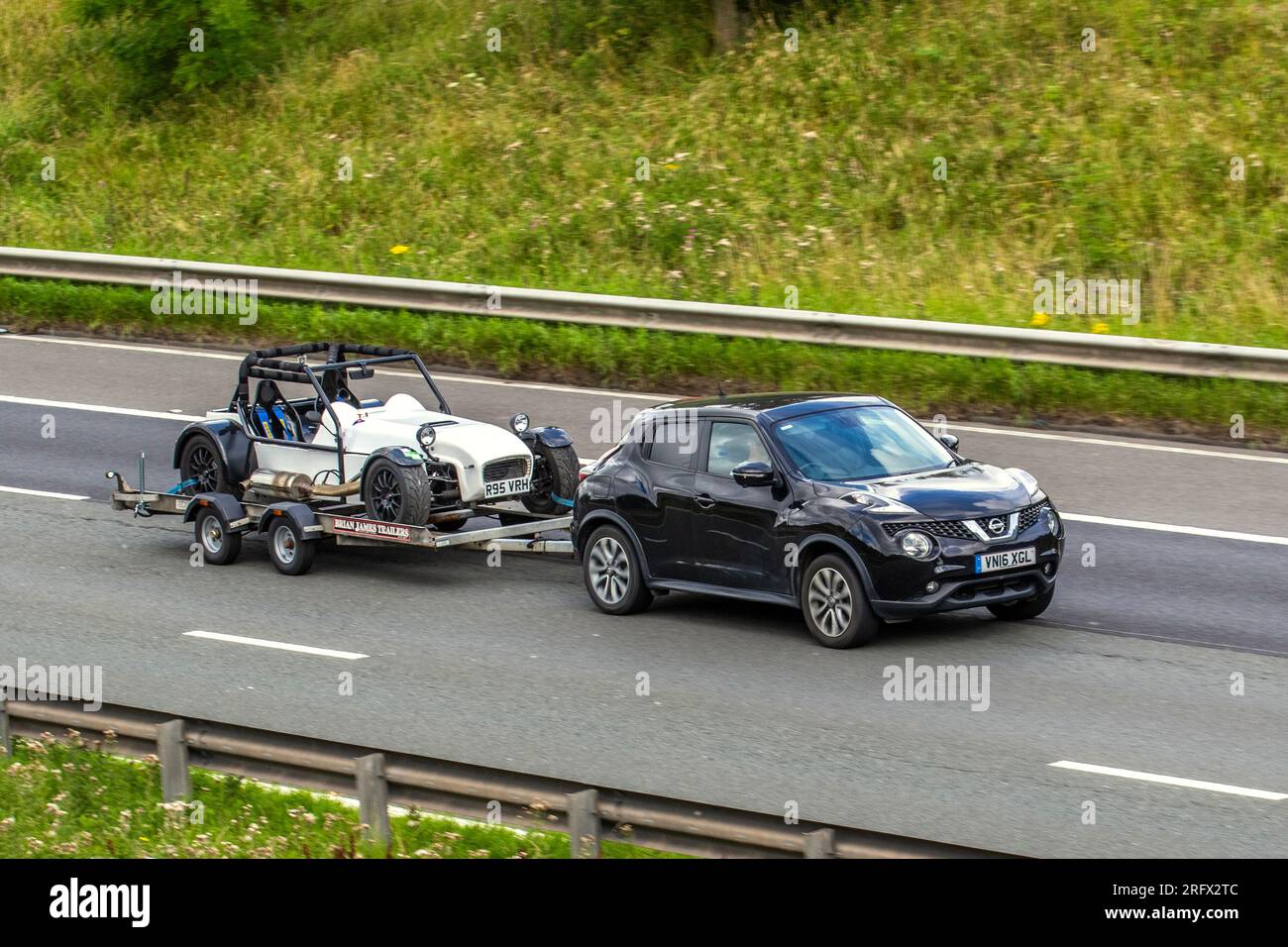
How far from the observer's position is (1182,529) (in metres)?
14.4

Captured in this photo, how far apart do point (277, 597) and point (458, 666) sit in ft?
8.27

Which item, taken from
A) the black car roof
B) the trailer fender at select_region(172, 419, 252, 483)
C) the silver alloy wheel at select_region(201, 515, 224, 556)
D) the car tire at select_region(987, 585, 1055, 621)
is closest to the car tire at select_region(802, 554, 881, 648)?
the car tire at select_region(987, 585, 1055, 621)

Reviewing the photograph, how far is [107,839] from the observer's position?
8.58 meters

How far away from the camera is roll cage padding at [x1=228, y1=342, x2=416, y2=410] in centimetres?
1481

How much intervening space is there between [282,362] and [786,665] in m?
5.41

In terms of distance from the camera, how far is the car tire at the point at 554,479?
14547 mm

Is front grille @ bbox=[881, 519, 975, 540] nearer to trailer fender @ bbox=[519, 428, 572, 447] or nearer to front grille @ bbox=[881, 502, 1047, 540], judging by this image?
front grille @ bbox=[881, 502, 1047, 540]

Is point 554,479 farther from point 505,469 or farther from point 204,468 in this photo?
point 204,468

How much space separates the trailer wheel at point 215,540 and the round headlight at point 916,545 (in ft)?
19.5

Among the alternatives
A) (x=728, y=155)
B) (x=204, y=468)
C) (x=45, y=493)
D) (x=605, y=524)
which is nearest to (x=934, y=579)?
(x=605, y=524)

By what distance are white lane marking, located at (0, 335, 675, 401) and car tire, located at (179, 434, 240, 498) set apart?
17.2 ft

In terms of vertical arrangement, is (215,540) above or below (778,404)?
below

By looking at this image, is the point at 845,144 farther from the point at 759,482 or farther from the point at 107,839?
the point at 107,839

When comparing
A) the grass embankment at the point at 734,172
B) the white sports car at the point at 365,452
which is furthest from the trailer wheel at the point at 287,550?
the grass embankment at the point at 734,172
